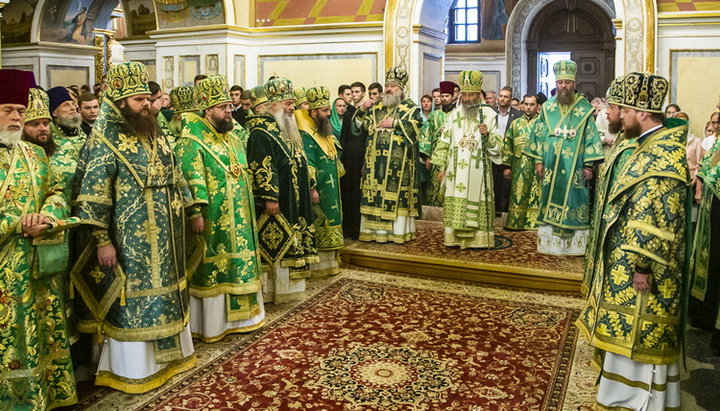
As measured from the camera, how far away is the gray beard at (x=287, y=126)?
19.1ft

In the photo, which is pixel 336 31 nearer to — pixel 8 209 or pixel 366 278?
pixel 366 278

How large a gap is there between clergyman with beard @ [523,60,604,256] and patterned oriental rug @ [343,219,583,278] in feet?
0.80

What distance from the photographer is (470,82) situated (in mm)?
7270

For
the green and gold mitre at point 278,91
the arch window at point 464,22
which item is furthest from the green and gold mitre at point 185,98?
the arch window at point 464,22

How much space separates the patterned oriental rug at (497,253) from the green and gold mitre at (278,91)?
7.25 ft

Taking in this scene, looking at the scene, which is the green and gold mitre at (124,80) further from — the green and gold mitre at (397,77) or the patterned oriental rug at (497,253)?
the green and gold mitre at (397,77)

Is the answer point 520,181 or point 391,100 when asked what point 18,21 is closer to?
point 391,100

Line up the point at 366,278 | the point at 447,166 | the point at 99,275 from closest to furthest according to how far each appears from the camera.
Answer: the point at 99,275 < the point at 366,278 < the point at 447,166

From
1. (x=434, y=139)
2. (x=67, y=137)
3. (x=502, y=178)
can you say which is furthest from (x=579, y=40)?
(x=67, y=137)

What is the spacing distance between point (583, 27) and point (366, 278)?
1222 cm

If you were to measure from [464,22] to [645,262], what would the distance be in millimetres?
15703

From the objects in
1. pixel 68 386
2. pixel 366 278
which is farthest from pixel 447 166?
pixel 68 386

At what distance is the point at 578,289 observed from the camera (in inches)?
253

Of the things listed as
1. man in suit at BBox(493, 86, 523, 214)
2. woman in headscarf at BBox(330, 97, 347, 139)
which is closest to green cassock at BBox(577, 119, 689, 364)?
woman in headscarf at BBox(330, 97, 347, 139)
